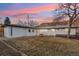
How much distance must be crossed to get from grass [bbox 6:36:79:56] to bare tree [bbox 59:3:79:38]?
0.10 meters

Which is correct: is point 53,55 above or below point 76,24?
below

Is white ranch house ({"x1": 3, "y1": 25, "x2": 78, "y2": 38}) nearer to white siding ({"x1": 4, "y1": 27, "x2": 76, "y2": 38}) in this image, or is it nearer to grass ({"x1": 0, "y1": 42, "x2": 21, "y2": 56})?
white siding ({"x1": 4, "y1": 27, "x2": 76, "y2": 38})

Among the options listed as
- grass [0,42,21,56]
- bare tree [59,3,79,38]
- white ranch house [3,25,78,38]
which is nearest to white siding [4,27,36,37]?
white ranch house [3,25,78,38]

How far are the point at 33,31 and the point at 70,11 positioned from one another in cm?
43

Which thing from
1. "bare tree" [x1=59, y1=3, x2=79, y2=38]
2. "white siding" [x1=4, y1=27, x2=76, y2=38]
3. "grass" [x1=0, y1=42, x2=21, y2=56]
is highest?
"bare tree" [x1=59, y1=3, x2=79, y2=38]

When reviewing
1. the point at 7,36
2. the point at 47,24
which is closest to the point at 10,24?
the point at 7,36

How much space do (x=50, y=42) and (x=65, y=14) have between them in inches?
12.7

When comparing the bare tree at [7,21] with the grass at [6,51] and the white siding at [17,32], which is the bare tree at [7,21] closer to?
the white siding at [17,32]

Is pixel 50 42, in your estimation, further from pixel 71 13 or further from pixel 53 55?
pixel 71 13

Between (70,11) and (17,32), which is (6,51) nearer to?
(17,32)

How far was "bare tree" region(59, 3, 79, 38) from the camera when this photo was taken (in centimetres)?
356

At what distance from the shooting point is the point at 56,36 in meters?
3.59

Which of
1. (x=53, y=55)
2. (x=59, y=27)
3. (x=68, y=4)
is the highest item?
(x=68, y=4)

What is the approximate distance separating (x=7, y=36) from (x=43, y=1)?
51 centimetres
